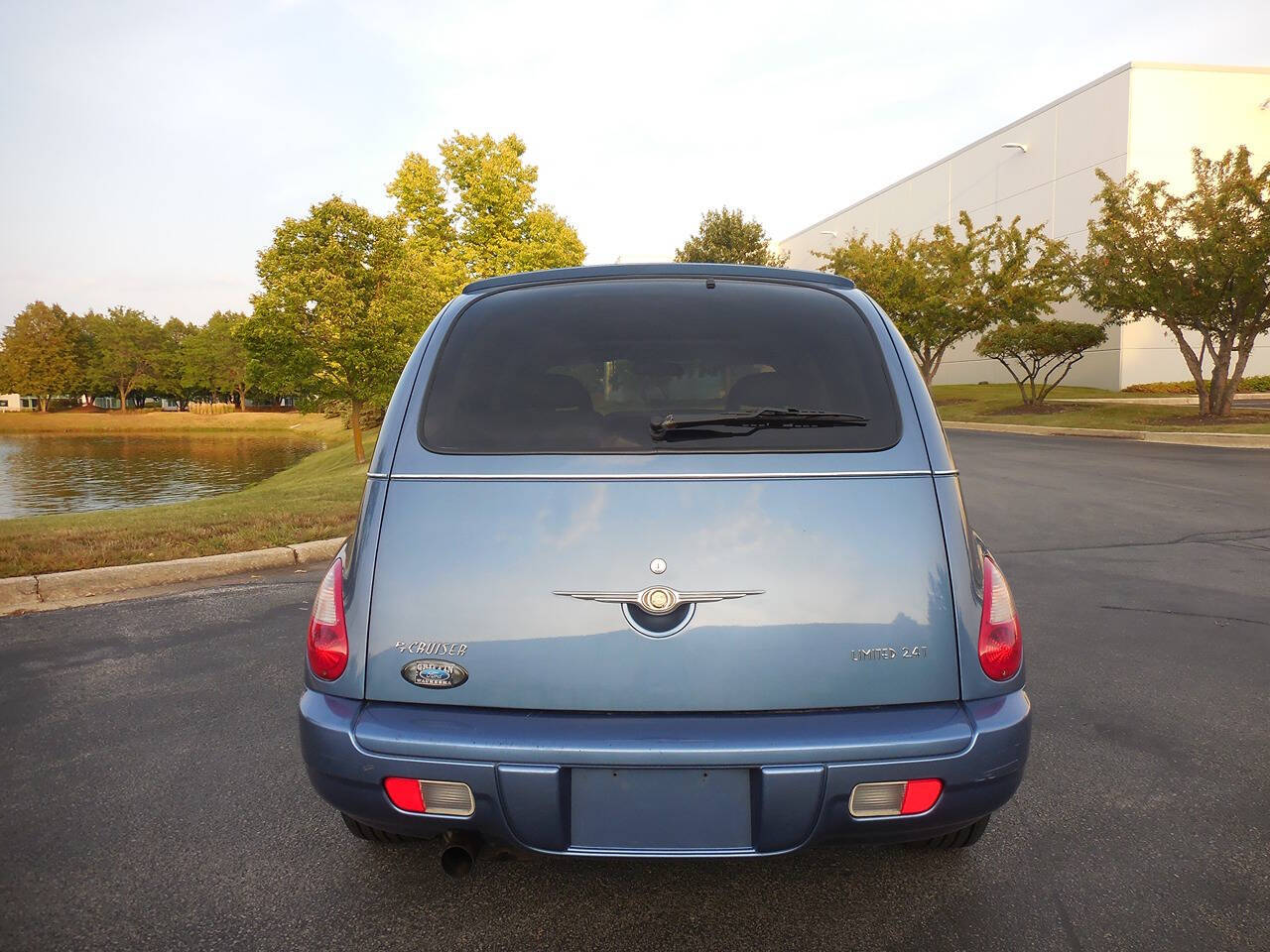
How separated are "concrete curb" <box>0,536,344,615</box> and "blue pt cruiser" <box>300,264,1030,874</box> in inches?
192

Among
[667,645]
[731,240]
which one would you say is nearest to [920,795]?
[667,645]

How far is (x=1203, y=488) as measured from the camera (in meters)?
10.2

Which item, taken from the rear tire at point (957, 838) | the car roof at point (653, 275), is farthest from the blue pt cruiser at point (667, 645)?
the car roof at point (653, 275)

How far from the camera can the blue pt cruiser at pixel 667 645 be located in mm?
1770

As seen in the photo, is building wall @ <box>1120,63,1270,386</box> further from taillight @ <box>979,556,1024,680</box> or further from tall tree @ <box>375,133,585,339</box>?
taillight @ <box>979,556,1024,680</box>

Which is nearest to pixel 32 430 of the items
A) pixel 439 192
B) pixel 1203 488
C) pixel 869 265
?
pixel 439 192

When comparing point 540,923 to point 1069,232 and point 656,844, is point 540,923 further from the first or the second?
point 1069,232

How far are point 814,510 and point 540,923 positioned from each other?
1.27 m

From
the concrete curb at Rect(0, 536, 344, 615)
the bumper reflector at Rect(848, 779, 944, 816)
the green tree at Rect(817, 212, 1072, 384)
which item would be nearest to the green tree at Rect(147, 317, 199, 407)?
the green tree at Rect(817, 212, 1072, 384)

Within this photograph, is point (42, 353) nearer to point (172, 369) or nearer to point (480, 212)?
point (172, 369)

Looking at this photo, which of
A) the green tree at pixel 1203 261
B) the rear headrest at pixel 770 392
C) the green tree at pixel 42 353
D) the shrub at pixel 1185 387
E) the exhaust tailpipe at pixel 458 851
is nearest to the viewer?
the exhaust tailpipe at pixel 458 851

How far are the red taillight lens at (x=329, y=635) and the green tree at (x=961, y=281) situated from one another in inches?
1128

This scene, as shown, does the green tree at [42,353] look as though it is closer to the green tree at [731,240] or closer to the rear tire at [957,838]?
the green tree at [731,240]

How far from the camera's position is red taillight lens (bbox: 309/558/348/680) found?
1.95 m
